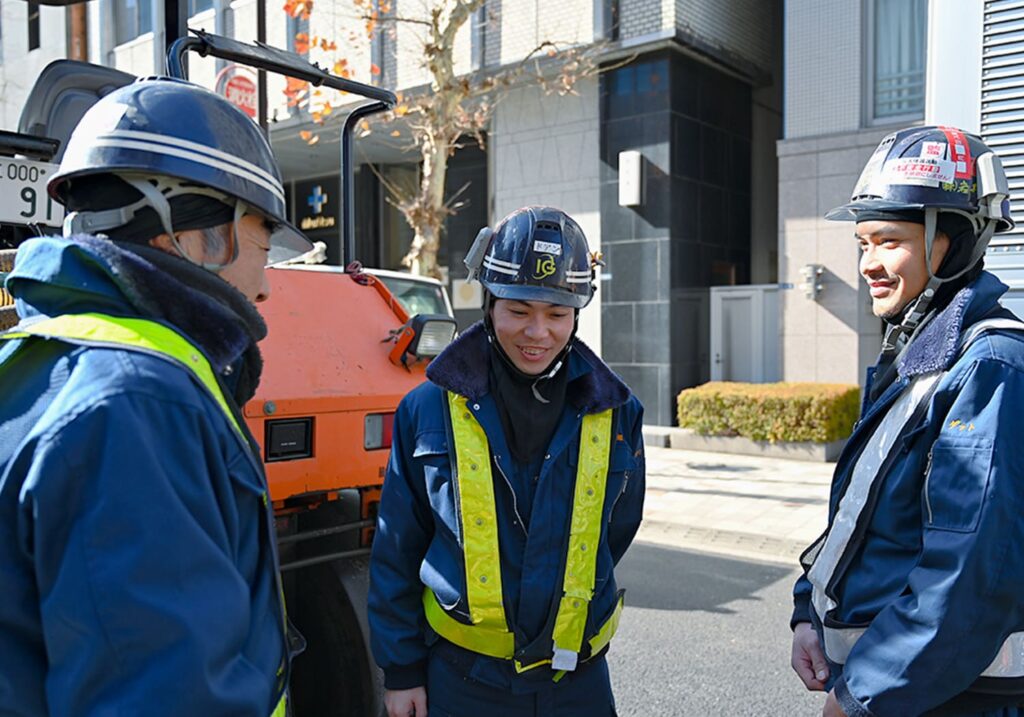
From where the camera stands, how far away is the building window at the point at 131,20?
17.3 m

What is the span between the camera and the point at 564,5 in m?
13.1

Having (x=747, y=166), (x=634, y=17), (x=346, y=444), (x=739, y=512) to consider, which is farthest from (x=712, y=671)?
(x=747, y=166)

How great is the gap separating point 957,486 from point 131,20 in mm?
19147

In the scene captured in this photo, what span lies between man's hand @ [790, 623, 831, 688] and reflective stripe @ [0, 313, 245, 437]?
5.28 ft

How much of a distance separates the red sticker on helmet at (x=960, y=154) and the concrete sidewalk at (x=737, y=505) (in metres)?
5.03

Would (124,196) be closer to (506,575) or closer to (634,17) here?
(506,575)

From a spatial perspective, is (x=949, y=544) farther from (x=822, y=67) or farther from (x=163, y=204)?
(x=822, y=67)

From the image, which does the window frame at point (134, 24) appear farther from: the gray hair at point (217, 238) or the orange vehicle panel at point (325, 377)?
the gray hair at point (217, 238)

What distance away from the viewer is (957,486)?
1722 millimetres

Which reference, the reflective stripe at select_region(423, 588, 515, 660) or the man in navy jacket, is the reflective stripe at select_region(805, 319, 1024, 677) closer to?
the reflective stripe at select_region(423, 588, 515, 660)

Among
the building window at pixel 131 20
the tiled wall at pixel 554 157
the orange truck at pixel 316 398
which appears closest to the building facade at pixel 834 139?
the tiled wall at pixel 554 157

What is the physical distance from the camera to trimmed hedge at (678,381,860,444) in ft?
34.7

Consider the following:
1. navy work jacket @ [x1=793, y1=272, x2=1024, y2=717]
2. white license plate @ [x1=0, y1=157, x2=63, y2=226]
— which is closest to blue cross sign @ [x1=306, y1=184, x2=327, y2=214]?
white license plate @ [x1=0, y1=157, x2=63, y2=226]

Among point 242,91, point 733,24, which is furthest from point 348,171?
point 733,24
